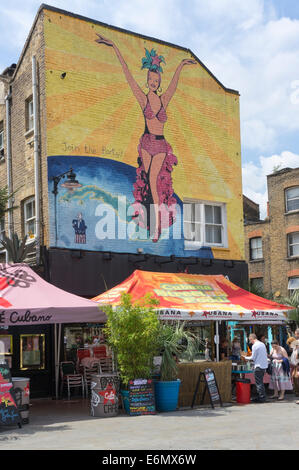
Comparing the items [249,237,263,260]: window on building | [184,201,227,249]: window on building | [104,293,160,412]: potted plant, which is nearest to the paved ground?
[104,293,160,412]: potted plant

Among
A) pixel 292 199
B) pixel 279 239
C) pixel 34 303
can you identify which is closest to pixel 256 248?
pixel 279 239

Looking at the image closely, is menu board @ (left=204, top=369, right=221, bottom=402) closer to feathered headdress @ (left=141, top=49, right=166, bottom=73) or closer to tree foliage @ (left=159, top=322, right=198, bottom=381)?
tree foliage @ (left=159, top=322, right=198, bottom=381)

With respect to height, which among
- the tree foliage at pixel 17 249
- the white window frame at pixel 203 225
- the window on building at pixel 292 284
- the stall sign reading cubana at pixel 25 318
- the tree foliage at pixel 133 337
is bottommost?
the tree foliage at pixel 133 337

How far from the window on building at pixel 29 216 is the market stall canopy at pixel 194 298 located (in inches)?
155

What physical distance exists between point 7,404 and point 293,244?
26.7m

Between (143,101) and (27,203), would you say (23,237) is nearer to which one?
(27,203)

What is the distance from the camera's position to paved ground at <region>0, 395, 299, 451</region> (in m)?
9.32

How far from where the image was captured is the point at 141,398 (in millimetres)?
13242

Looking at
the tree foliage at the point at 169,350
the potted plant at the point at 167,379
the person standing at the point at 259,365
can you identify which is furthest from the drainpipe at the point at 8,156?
the person standing at the point at 259,365

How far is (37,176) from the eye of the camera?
59.4 feet

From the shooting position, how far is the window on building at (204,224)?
68.0 ft

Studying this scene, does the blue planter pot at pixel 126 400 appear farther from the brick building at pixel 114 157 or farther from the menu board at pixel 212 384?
the brick building at pixel 114 157

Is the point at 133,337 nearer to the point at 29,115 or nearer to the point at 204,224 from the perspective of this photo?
the point at 204,224

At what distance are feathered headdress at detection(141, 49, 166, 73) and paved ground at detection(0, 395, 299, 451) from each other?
447 inches
